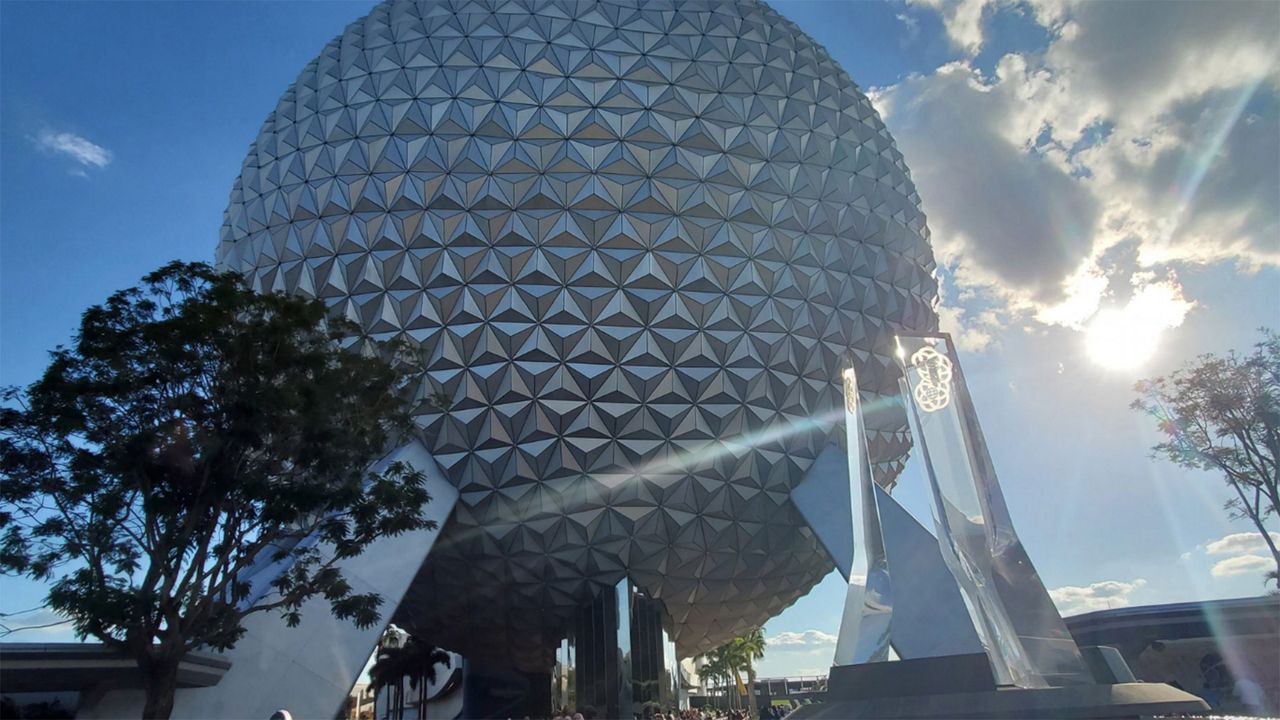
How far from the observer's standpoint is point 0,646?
37.7 ft

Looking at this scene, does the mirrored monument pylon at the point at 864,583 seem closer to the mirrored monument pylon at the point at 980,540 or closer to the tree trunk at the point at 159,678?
the mirrored monument pylon at the point at 980,540

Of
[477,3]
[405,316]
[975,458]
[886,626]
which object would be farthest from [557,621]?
[477,3]

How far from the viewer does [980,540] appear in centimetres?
1140

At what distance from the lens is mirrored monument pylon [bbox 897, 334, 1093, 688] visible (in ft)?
34.8

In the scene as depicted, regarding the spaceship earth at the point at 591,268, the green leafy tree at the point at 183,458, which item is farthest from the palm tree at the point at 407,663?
the green leafy tree at the point at 183,458

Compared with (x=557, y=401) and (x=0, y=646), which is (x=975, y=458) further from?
(x=0, y=646)

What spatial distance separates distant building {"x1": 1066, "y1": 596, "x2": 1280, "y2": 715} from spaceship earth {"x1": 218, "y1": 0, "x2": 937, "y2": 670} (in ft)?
39.7

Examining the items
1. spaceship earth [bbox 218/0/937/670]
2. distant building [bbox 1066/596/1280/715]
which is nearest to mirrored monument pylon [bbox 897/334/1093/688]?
spaceship earth [bbox 218/0/937/670]

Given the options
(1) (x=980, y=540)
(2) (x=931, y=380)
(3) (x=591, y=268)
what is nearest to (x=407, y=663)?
(3) (x=591, y=268)

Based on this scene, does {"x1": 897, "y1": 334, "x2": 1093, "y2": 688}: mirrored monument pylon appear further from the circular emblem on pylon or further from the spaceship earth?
the spaceship earth

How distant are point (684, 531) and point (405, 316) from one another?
864cm

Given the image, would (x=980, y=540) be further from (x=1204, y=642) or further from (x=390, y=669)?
(x=390, y=669)

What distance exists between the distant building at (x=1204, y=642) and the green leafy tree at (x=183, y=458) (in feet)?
79.8

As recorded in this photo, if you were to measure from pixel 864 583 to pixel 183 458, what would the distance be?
10.7 metres
